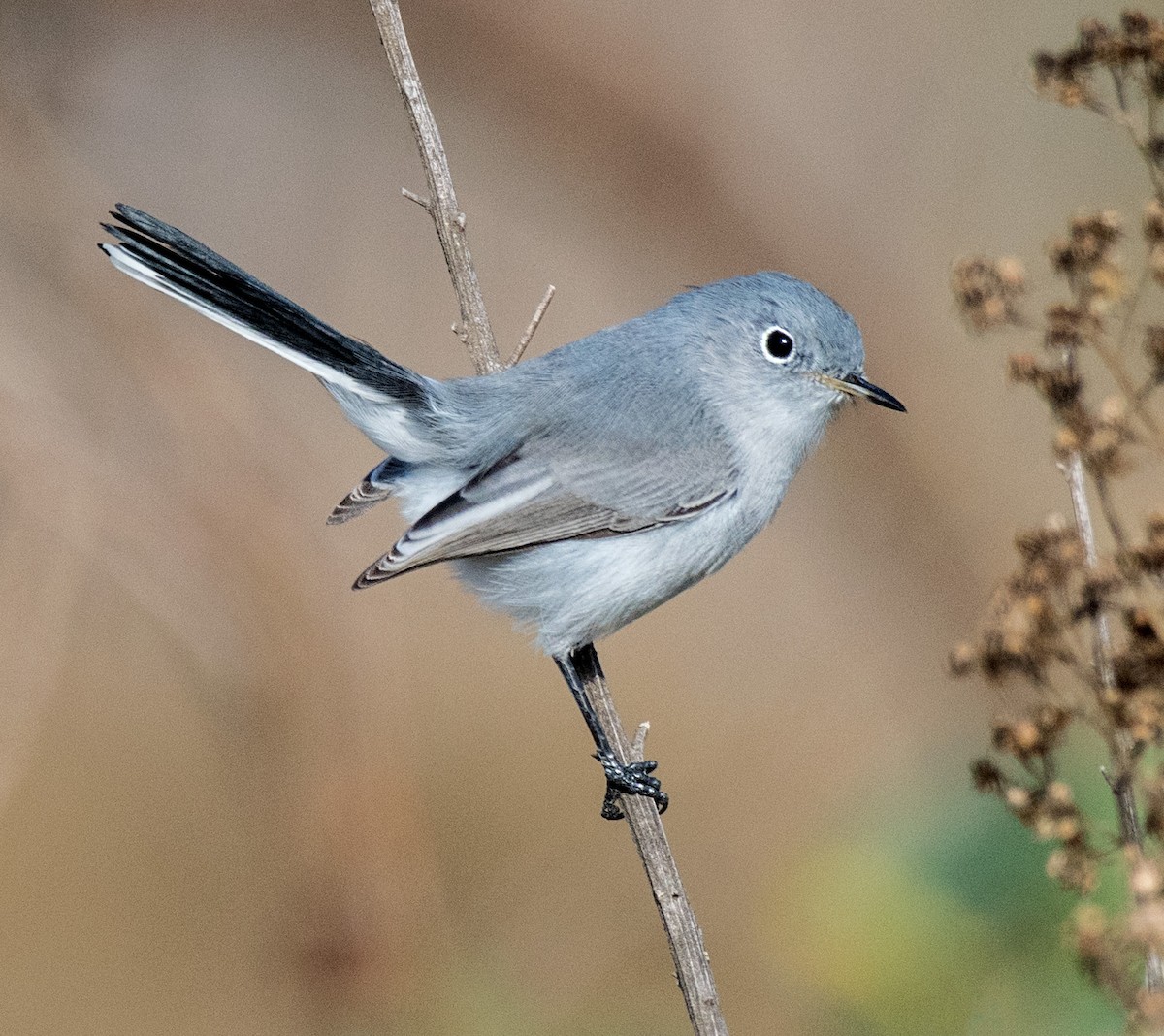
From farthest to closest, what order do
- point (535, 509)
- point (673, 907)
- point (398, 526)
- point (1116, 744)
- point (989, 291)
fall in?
point (398, 526), point (535, 509), point (673, 907), point (989, 291), point (1116, 744)

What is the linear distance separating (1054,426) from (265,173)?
2.84 metres

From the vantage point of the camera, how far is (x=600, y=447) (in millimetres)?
2133

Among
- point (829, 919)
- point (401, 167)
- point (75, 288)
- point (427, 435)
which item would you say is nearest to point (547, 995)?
point (829, 919)

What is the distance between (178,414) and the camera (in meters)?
2.82

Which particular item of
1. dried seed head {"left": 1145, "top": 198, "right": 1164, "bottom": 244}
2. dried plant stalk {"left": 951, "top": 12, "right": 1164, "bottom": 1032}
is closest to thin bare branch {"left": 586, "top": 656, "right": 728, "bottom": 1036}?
dried plant stalk {"left": 951, "top": 12, "right": 1164, "bottom": 1032}

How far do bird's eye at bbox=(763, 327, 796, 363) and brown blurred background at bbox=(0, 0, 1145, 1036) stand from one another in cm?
73

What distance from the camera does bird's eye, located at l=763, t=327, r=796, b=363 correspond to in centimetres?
220

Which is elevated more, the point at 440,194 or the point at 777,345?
the point at 440,194

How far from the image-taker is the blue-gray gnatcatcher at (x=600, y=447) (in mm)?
2090

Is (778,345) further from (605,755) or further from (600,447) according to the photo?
(605,755)

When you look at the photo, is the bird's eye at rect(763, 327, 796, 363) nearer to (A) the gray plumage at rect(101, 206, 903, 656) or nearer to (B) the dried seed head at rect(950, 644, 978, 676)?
(A) the gray plumage at rect(101, 206, 903, 656)

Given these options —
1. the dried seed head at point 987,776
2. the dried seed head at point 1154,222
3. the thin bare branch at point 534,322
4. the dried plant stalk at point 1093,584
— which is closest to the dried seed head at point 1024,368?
the dried plant stalk at point 1093,584

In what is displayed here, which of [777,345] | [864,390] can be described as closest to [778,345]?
[777,345]

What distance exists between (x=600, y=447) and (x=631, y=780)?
0.55 m
